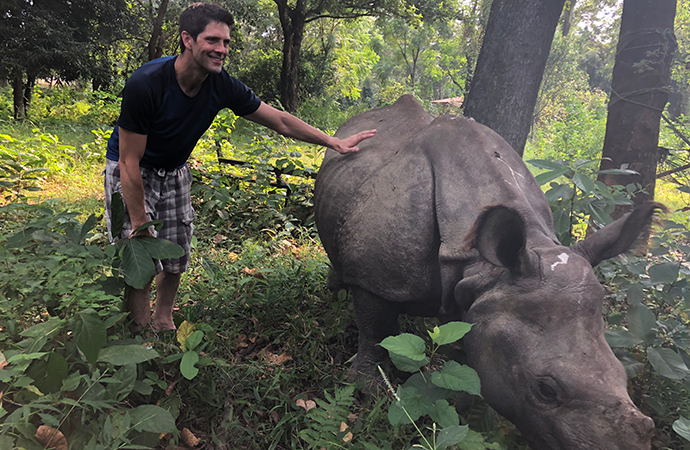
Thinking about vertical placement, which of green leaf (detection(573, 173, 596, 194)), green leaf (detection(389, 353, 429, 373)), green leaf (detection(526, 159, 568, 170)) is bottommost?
green leaf (detection(389, 353, 429, 373))

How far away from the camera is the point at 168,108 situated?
261cm

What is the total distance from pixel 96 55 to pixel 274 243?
11.5m

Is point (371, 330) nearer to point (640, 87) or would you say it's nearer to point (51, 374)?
point (51, 374)

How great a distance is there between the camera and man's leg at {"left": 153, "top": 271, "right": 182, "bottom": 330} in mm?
3252

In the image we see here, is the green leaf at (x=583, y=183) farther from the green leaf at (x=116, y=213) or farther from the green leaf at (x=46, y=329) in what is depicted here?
the green leaf at (x=46, y=329)

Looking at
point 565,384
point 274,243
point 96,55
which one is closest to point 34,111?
point 96,55

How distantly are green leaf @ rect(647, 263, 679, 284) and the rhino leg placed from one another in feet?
5.27

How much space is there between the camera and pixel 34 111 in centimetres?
1158

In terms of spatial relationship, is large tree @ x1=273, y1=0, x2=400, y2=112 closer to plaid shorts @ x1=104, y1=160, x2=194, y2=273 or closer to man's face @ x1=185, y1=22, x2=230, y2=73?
plaid shorts @ x1=104, y1=160, x2=194, y2=273

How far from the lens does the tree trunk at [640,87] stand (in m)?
4.66

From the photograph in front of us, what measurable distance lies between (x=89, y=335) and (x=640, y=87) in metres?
5.68

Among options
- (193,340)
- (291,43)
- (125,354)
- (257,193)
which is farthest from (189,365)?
(291,43)

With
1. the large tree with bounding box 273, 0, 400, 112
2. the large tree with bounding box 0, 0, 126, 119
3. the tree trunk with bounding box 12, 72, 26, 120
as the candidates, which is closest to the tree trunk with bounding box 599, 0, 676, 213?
the large tree with bounding box 273, 0, 400, 112

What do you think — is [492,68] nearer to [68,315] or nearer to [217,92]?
[217,92]
